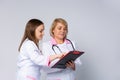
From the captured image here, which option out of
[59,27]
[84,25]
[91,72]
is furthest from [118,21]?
[59,27]

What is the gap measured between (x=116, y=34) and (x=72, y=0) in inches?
25.6

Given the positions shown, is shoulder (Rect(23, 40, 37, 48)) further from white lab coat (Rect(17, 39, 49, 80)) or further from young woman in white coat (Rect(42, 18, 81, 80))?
young woman in white coat (Rect(42, 18, 81, 80))

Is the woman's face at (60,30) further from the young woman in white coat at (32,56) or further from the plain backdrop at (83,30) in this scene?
the plain backdrop at (83,30)

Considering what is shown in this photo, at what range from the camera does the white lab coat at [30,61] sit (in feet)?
7.04

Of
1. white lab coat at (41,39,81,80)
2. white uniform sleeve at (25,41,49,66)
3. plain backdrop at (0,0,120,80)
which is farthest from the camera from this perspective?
plain backdrop at (0,0,120,80)

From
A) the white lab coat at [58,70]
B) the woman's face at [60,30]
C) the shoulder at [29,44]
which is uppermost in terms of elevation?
the woman's face at [60,30]

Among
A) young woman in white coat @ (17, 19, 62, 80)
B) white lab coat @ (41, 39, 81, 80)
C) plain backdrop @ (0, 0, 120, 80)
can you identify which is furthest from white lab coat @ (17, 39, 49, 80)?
plain backdrop @ (0, 0, 120, 80)

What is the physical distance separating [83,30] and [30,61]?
3.84 ft

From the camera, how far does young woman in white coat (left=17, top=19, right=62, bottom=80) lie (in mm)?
2150

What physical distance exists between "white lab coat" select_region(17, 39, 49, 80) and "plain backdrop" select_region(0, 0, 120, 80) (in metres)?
1.03

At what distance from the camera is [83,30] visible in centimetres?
322

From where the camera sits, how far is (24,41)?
2246 mm

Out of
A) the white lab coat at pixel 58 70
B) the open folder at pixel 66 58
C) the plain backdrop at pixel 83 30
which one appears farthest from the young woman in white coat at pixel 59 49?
the plain backdrop at pixel 83 30

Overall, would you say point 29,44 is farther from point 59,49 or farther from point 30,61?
point 59,49
